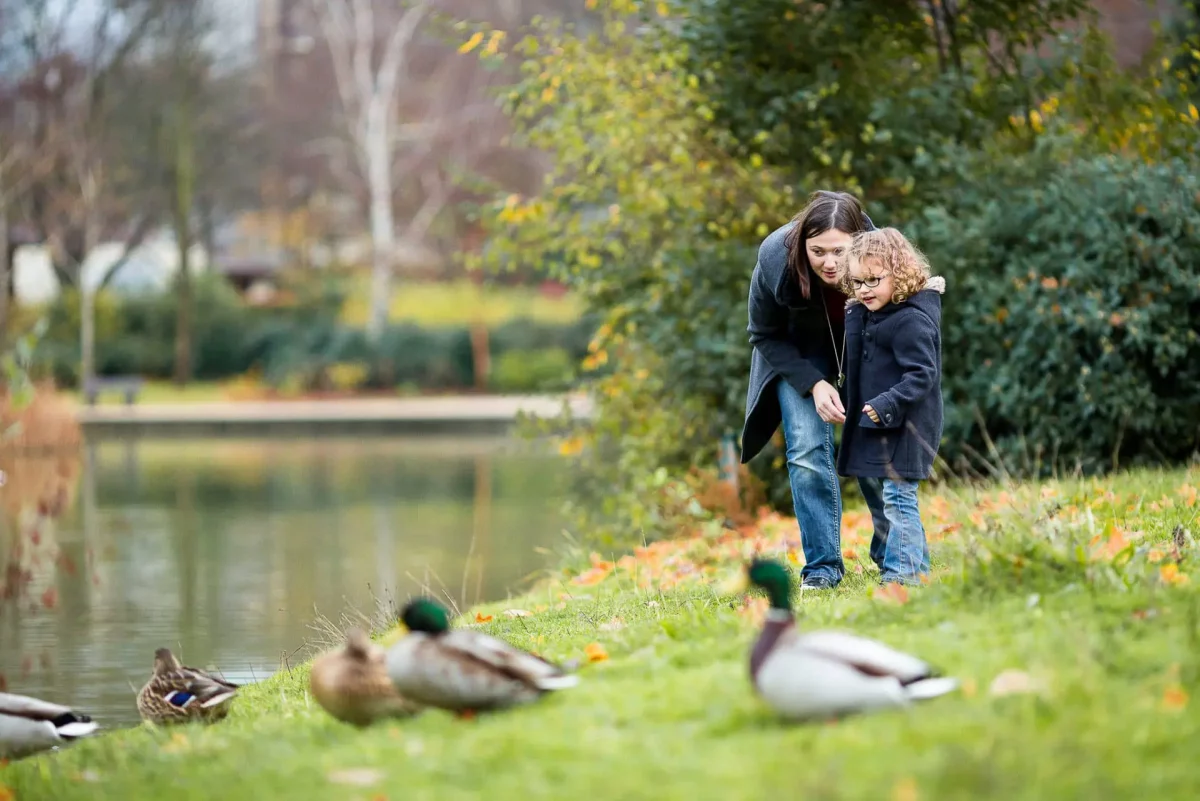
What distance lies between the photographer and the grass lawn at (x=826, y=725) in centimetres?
355

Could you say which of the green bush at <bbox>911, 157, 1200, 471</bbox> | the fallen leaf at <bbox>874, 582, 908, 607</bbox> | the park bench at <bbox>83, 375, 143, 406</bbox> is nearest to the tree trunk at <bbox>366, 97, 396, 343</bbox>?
the park bench at <bbox>83, 375, 143, 406</bbox>

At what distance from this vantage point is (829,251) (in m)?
6.05

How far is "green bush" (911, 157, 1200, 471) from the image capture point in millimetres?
9695

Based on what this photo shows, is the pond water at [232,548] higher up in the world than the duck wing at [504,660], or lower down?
lower down

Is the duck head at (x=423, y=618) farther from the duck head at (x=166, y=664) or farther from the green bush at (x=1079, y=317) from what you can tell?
the green bush at (x=1079, y=317)

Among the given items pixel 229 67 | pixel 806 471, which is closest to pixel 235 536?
pixel 806 471

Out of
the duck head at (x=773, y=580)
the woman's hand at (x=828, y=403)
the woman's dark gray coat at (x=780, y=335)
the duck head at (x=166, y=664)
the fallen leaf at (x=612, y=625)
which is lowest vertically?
the fallen leaf at (x=612, y=625)

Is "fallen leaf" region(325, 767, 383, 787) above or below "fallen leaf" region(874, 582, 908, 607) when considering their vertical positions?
below

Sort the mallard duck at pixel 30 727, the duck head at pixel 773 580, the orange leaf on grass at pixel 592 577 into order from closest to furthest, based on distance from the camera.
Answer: the duck head at pixel 773 580 → the mallard duck at pixel 30 727 → the orange leaf on grass at pixel 592 577

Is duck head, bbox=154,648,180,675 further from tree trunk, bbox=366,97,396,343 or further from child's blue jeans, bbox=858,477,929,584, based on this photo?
tree trunk, bbox=366,97,396,343

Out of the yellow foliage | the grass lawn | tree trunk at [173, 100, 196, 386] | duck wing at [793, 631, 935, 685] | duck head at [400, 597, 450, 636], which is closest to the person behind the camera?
the grass lawn

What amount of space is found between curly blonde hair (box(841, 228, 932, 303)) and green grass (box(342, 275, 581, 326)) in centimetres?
2926

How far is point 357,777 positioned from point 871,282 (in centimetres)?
297

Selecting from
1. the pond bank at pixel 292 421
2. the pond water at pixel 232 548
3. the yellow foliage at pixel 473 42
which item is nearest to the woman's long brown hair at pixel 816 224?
the pond water at pixel 232 548
